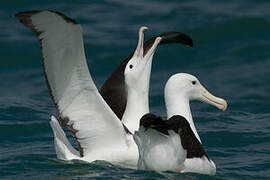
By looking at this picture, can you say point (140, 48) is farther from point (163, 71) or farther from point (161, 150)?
point (163, 71)

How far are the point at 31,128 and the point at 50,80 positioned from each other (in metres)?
3.03

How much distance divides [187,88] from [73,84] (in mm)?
1632

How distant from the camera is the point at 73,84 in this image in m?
9.85

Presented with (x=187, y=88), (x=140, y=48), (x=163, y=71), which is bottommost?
(x=163, y=71)

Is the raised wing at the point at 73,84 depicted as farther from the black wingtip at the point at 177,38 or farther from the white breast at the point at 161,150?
the black wingtip at the point at 177,38

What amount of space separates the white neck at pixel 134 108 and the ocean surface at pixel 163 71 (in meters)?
0.81

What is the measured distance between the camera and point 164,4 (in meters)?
18.0

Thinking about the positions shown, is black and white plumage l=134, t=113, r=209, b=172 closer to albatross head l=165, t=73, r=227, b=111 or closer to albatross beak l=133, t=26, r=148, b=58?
albatross head l=165, t=73, r=227, b=111

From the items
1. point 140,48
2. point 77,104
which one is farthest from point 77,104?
point 140,48

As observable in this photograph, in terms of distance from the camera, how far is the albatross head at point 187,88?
34.9 feet

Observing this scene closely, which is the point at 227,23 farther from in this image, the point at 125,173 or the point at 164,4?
the point at 125,173

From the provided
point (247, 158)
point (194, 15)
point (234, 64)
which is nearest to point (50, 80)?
point (247, 158)

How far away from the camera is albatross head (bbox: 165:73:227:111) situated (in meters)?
10.6

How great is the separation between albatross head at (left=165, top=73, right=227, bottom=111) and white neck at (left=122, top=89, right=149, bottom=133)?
1.19 ft
